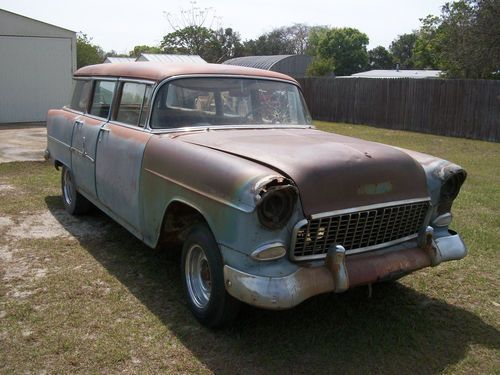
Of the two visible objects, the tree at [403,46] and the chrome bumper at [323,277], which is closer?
the chrome bumper at [323,277]

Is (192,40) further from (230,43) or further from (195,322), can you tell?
(195,322)

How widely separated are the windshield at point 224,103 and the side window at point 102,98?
3.45 feet

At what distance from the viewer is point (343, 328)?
3514 millimetres

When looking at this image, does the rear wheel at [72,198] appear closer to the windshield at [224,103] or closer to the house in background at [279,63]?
the windshield at [224,103]

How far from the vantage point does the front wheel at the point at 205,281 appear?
3219 millimetres

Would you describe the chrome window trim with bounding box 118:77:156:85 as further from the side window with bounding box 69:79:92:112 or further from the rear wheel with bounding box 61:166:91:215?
the rear wheel with bounding box 61:166:91:215

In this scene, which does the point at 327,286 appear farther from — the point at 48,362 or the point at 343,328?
the point at 48,362

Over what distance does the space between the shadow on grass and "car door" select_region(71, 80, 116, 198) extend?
4.22 feet

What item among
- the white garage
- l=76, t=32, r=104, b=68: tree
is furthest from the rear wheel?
l=76, t=32, r=104, b=68: tree

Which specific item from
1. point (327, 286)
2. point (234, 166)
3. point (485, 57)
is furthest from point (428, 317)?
point (485, 57)

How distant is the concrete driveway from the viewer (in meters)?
10.1

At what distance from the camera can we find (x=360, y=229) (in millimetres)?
3285

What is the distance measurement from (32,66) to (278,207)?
16.1 m

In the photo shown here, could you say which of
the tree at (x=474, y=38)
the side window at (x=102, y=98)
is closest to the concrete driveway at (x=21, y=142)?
the side window at (x=102, y=98)
